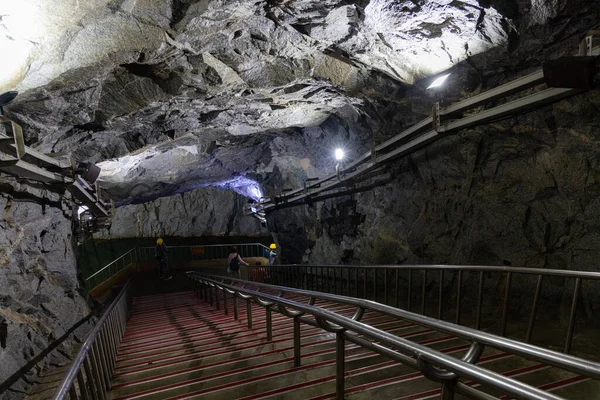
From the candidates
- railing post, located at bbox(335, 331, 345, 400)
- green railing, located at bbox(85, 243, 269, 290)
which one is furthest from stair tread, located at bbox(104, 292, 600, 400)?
green railing, located at bbox(85, 243, 269, 290)

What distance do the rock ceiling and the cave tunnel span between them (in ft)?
0.13

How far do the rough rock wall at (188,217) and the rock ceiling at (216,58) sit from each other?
393 inches

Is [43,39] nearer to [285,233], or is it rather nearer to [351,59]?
[351,59]

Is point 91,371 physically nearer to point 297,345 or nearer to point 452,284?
point 297,345

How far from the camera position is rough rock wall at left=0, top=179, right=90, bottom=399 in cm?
506

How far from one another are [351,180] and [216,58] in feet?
14.7

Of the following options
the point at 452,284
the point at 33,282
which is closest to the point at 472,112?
the point at 452,284

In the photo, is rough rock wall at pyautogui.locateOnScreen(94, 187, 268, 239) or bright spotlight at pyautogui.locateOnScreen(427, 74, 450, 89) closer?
bright spotlight at pyautogui.locateOnScreen(427, 74, 450, 89)

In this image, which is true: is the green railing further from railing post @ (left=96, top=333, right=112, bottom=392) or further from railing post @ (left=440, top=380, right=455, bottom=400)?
railing post @ (left=440, top=380, right=455, bottom=400)

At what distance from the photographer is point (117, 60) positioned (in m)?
5.45

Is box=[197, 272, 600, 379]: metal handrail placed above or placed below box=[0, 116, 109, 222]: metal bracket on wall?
below

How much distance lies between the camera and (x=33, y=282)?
20.1ft

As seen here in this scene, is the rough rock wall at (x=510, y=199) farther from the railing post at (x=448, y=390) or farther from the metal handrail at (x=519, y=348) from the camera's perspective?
the railing post at (x=448, y=390)

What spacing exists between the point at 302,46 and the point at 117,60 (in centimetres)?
306
